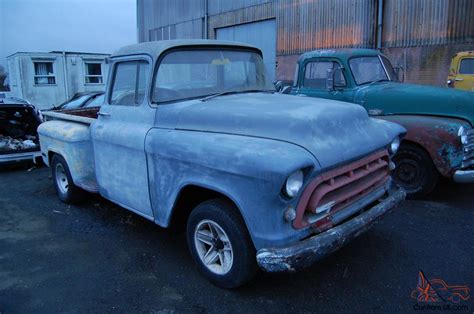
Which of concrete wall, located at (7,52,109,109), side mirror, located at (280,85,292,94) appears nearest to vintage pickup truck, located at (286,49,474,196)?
side mirror, located at (280,85,292,94)

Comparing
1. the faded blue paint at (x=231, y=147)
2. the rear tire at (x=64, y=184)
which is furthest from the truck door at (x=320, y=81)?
the rear tire at (x=64, y=184)

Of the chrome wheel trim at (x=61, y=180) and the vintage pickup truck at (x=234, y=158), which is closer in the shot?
the vintage pickup truck at (x=234, y=158)

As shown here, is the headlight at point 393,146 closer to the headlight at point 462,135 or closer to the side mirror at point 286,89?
the headlight at point 462,135

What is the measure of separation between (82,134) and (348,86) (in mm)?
3920

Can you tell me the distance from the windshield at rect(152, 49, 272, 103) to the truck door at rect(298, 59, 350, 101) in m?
2.13

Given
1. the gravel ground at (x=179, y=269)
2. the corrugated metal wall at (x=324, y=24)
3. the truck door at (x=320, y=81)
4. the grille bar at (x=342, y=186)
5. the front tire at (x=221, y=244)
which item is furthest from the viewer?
the corrugated metal wall at (x=324, y=24)

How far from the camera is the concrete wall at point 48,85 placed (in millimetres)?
19016

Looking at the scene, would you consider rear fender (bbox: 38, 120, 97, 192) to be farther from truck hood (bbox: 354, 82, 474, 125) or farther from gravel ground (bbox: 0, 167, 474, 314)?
→ truck hood (bbox: 354, 82, 474, 125)

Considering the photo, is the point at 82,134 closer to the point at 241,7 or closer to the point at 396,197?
the point at 396,197

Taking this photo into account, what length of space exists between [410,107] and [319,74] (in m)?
1.57

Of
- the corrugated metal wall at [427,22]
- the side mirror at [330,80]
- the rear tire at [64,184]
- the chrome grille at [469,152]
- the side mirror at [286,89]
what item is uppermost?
the corrugated metal wall at [427,22]

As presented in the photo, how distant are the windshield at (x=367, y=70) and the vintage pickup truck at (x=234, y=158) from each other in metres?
2.23

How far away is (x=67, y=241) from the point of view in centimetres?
428

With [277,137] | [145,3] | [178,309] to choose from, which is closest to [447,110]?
[277,137]
